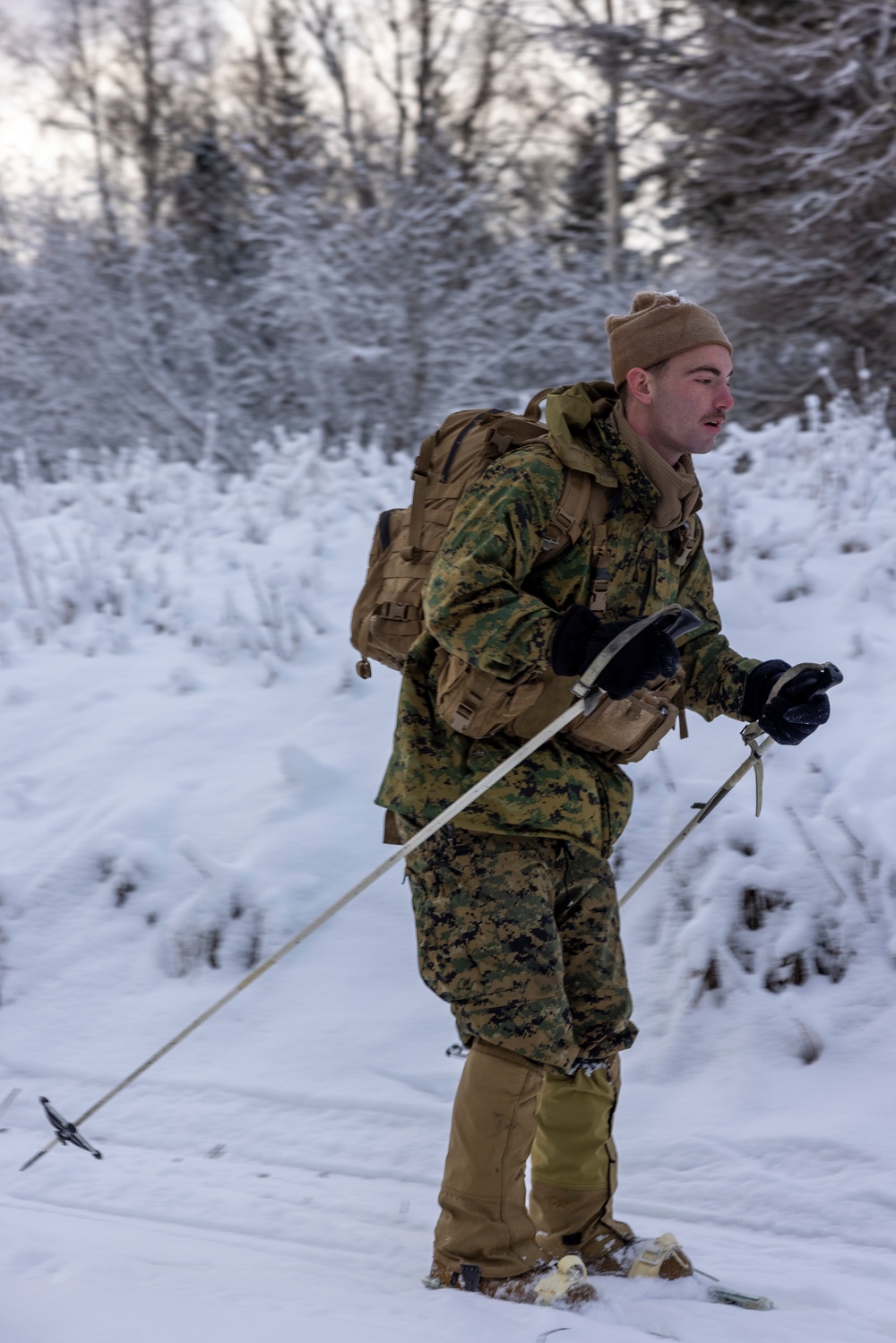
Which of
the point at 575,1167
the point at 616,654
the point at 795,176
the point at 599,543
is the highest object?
the point at 795,176

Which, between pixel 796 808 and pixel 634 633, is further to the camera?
pixel 796 808

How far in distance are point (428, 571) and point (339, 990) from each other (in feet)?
5.82

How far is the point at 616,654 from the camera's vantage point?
1946 mm

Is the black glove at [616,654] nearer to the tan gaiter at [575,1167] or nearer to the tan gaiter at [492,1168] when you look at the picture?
the tan gaiter at [492,1168]

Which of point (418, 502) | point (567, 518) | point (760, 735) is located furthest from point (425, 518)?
point (760, 735)

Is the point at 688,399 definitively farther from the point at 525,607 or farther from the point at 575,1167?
the point at 575,1167

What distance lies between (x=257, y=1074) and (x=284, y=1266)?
105 centimetres

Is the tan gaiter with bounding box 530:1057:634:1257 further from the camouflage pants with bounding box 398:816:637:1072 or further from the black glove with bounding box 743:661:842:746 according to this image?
the black glove with bounding box 743:661:842:746

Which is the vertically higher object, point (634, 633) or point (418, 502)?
point (418, 502)

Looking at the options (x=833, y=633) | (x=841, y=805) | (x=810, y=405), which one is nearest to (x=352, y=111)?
(x=810, y=405)

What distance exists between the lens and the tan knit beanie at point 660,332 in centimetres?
220

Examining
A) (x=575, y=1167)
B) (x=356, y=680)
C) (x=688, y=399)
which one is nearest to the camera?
(x=688, y=399)

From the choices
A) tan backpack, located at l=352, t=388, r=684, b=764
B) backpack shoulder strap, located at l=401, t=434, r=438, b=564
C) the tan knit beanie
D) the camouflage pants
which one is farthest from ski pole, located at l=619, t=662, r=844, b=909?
backpack shoulder strap, located at l=401, t=434, r=438, b=564

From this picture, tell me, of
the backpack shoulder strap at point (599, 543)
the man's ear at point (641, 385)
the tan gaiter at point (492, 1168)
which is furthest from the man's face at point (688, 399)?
the tan gaiter at point (492, 1168)
